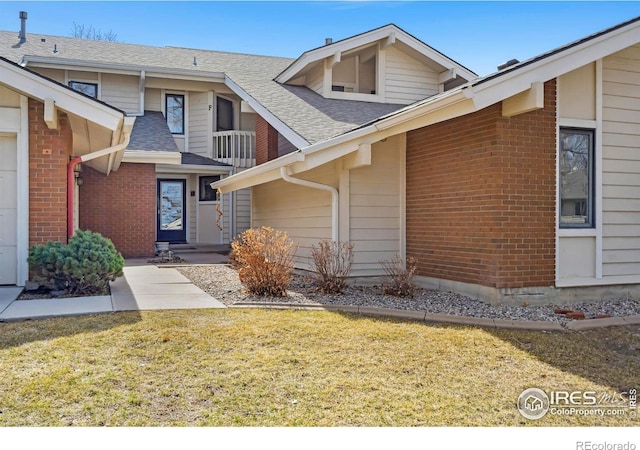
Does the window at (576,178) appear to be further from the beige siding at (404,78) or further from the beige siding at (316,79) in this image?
the beige siding at (316,79)

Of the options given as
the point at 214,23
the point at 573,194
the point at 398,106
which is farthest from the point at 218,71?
the point at 573,194

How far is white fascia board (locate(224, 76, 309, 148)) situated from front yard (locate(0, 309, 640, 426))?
13.8 ft

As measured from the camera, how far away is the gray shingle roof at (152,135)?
13312mm

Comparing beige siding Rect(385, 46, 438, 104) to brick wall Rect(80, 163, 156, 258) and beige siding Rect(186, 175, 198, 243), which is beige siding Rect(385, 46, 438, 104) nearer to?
brick wall Rect(80, 163, 156, 258)

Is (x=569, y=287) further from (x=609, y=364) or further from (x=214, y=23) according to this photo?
(x=214, y=23)

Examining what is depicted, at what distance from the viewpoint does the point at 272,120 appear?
34.8 feet

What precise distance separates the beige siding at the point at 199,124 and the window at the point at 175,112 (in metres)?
0.32

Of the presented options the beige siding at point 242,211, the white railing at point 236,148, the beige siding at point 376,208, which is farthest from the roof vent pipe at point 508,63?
the beige siding at point 242,211

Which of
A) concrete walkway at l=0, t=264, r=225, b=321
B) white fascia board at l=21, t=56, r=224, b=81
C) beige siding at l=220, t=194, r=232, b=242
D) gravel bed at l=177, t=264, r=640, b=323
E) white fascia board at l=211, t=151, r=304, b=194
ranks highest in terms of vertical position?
white fascia board at l=21, t=56, r=224, b=81

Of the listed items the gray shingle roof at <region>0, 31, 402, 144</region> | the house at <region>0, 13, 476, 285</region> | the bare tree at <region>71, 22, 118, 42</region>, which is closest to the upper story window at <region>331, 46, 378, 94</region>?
the house at <region>0, 13, 476, 285</region>

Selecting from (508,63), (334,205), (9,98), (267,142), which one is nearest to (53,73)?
(267,142)

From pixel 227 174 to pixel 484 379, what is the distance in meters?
13.0

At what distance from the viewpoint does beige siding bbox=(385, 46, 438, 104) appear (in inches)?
513

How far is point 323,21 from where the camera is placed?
13.7 metres
